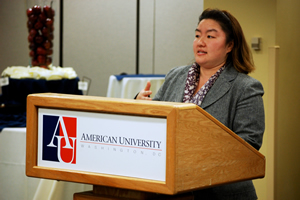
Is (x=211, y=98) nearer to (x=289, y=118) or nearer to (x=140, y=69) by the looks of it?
(x=289, y=118)

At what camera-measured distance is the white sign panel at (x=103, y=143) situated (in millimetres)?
983

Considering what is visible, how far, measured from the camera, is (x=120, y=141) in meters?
1.02

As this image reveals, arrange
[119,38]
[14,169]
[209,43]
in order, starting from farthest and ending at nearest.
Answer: [119,38], [14,169], [209,43]

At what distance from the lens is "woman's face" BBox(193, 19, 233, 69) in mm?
1650

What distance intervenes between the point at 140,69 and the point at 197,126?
16.2 ft

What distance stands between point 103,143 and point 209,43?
798mm

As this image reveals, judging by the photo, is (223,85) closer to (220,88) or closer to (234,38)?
(220,88)

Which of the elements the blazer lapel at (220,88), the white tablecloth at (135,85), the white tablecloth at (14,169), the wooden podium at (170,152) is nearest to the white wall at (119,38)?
the white tablecloth at (135,85)

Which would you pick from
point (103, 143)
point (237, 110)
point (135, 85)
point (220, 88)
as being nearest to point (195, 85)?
point (220, 88)

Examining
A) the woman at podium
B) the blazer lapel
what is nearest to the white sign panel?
the woman at podium

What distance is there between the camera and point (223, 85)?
160cm

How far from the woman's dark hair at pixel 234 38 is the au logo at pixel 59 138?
2.87ft

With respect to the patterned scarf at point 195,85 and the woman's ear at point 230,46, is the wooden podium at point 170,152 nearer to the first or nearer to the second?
the patterned scarf at point 195,85

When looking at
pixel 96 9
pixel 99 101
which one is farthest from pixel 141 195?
pixel 96 9
